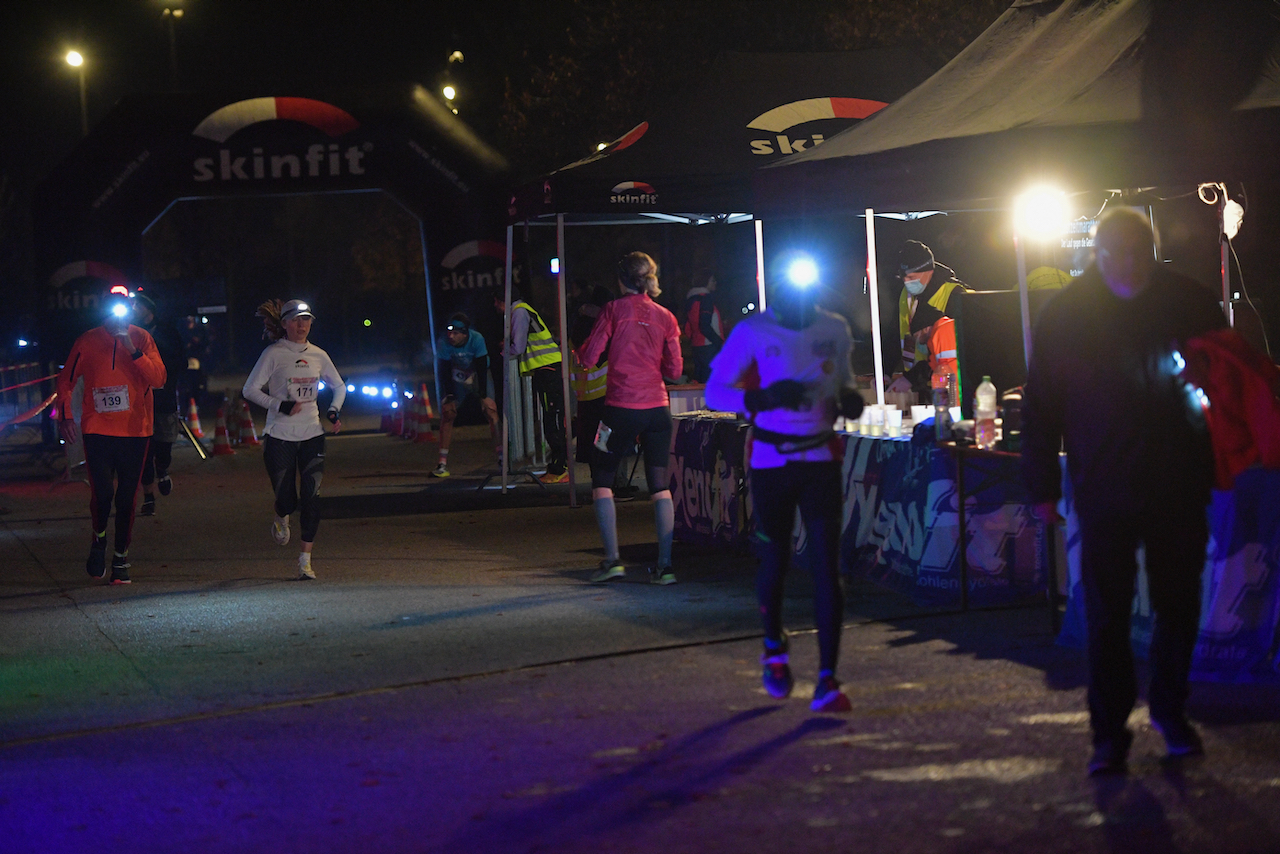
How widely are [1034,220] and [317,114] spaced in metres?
13.3

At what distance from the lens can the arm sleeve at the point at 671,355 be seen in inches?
383

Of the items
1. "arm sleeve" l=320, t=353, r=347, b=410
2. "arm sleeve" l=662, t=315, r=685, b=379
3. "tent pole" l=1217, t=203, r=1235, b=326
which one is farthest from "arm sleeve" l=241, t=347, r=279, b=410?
"tent pole" l=1217, t=203, r=1235, b=326

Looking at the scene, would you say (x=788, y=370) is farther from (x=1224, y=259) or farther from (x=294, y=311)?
(x=1224, y=259)

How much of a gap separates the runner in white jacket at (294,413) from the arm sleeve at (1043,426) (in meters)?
6.10

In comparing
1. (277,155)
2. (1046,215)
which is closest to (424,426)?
(277,155)

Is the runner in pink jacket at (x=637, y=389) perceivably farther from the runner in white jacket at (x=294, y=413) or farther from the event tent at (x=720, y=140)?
the event tent at (x=720, y=140)

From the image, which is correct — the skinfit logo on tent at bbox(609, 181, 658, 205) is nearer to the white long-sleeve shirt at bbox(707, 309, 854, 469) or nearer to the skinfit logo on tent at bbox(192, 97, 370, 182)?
the white long-sleeve shirt at bbox(707, 309, 854, 469)

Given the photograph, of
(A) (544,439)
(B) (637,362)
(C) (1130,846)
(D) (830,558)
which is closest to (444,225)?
(A) (544,439)

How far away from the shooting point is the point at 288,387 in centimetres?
1035

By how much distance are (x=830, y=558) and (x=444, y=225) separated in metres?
17.9

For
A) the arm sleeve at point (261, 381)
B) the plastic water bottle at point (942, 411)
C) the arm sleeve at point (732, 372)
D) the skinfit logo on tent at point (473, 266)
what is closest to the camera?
the arm sleeve at point (732, 372)

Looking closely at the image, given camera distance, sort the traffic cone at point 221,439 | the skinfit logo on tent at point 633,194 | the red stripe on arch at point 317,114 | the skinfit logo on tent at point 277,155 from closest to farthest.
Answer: the skinfit logo on tent at point 633,194 < the skinfit logo on tent at point 277,155 < the red stripe on arch at point 317,114 < the traffic cone at point 221,439

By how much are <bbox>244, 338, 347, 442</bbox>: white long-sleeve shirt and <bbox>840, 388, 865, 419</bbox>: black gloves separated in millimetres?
4804

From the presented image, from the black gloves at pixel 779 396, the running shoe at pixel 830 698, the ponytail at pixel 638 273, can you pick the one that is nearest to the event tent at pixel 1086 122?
the ponytail at pixel 638 273
